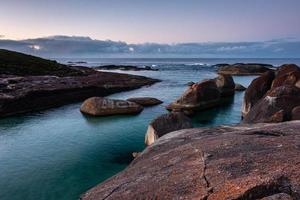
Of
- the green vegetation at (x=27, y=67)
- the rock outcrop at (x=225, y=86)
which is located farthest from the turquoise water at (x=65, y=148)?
the green vegetation at (x=27, y=67)

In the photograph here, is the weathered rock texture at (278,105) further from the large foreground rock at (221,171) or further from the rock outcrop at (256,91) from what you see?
the large foreground rock at (221,171)

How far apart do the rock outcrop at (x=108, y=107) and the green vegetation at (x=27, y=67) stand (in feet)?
112

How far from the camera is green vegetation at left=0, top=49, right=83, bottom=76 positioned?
73.6 metres

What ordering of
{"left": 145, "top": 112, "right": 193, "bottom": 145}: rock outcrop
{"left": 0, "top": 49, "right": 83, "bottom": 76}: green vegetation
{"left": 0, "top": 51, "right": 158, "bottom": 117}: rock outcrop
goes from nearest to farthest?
{"left": 145, "top": 112, "right": 193, "bottom": 145}: rock outcrop < {"left": 0, "top": 51, "right": 158, "bottom": 117}: rock outcrop < {"left": 0, "top": 49, "right": 83, "bottom": 76}: green vegetation

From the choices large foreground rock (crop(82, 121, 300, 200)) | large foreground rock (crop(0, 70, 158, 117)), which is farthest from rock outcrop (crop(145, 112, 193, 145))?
large foreground rock (crop(0, 70, 158, 117))

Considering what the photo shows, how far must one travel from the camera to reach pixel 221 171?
9.74 m

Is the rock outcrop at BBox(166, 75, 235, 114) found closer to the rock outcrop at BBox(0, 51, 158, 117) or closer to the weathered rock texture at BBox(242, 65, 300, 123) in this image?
the weathered rock texture at BBox(242, 65, 300, 123)

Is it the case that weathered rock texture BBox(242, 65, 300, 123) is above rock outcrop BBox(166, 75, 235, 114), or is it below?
above

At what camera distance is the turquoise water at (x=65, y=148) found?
2125 cm

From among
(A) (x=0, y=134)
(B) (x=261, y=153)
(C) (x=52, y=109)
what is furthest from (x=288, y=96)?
(C) (x=52, y=109)

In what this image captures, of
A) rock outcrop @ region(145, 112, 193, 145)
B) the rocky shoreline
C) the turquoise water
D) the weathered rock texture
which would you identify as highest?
the rocky shoreline

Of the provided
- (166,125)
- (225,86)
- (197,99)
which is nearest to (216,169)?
(166,125)

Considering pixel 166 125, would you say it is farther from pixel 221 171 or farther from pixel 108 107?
pixel 221 171

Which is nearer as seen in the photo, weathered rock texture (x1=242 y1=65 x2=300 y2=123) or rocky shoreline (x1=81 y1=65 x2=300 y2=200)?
rocky shoreline (x1=81 y1=65 x2=300 y2=200)
